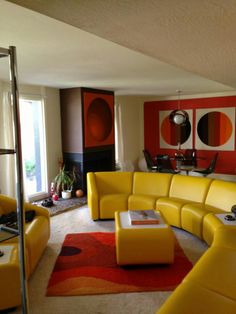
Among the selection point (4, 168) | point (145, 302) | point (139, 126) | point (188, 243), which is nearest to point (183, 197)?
point (188, 243)

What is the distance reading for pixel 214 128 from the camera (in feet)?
26.5

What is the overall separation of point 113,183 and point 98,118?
2.24m

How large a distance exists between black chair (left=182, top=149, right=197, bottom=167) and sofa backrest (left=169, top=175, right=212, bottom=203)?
10.0ft

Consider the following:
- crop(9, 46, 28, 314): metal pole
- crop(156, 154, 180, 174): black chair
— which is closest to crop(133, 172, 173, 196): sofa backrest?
crop(156, 154, 180, 174): black chair

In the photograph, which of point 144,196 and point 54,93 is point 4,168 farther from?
point 144,196

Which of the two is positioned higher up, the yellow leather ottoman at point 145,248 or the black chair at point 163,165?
the black chair at point 163,165

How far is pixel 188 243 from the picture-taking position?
3.86m

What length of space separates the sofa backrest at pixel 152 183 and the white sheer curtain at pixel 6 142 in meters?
2.32

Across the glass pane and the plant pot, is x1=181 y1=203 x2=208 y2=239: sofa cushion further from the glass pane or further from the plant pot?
the glass pane

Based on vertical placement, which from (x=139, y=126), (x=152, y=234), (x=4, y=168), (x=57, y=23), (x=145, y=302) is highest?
(x=57, y=23)

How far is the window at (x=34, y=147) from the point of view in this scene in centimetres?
591

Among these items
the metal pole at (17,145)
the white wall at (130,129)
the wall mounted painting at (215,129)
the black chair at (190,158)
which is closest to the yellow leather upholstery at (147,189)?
the black chair at (190,158)

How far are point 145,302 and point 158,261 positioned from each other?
620 millimetres

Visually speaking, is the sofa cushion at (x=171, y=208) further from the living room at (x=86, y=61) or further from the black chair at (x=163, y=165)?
the black chair at (x=163, y=165)
